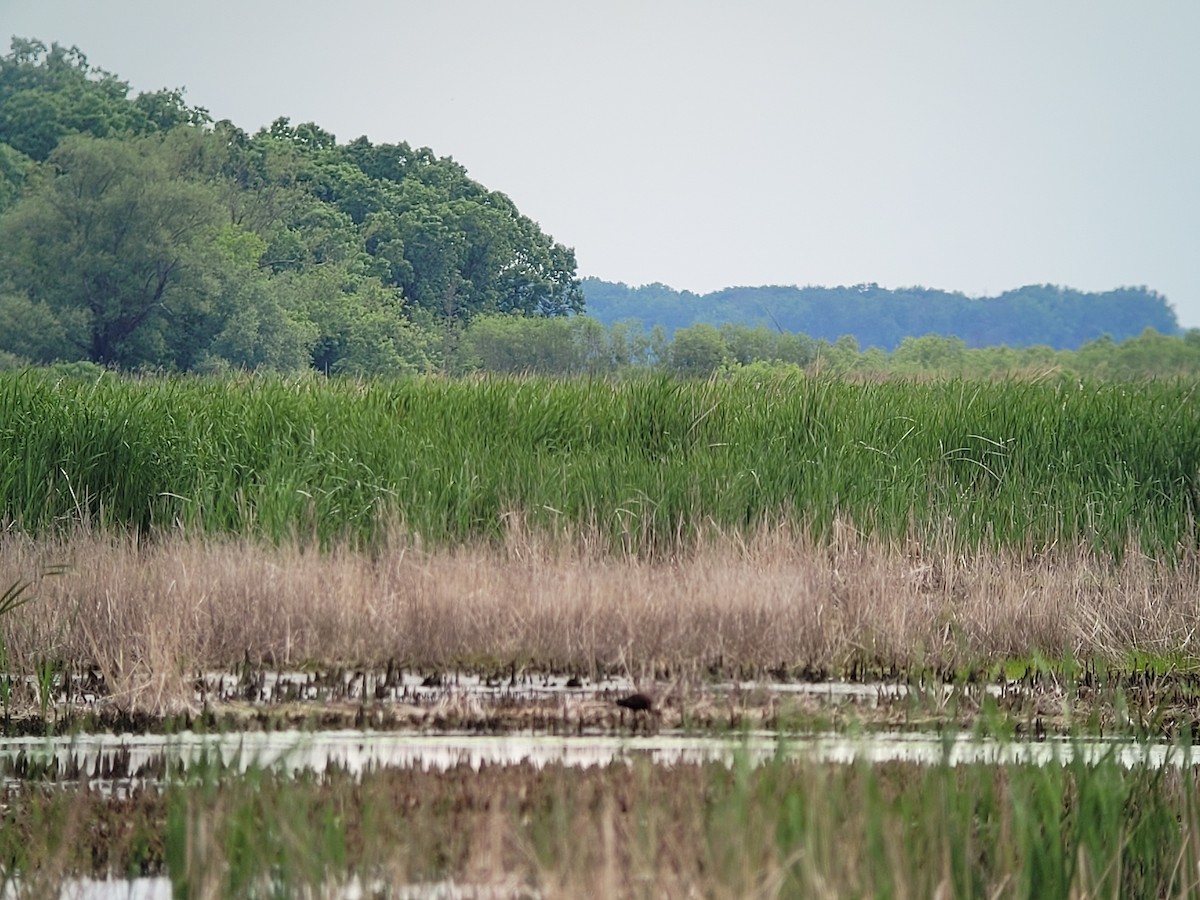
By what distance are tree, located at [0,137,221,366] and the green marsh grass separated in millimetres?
36442

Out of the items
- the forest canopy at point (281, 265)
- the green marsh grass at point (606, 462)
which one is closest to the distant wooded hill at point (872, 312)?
the forest canopy at point (281, 265)

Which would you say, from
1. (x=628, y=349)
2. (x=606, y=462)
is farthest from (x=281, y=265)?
(x=606, y=462)

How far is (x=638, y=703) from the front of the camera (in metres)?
6.68

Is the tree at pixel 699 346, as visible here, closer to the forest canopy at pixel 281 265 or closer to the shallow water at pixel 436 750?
the forest canopy at pixel 281 265

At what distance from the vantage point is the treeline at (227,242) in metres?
47.8

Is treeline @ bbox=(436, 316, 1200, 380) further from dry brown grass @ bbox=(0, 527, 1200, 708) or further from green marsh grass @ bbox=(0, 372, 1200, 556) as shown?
dry brown grass @ bbox=(0, 527, 1200, 708)

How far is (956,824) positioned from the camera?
3.39 metres

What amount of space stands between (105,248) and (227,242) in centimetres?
529

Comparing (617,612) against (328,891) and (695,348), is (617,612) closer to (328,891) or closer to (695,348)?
(328,891)

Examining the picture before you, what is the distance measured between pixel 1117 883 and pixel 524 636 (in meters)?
4.91

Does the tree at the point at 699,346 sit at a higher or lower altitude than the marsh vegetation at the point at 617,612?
higher

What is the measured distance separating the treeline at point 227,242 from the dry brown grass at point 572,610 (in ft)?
105

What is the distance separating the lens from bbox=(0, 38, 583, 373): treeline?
47.8 metres

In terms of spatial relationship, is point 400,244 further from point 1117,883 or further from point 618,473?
point 1117,883
